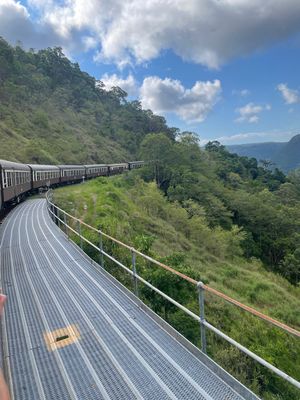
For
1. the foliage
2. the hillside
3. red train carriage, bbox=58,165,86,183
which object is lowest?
the foliage

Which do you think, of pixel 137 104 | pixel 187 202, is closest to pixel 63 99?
pixel 137 104

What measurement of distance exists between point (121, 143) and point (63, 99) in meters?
20.9

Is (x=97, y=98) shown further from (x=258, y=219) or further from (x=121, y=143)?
(x=258, y=219)

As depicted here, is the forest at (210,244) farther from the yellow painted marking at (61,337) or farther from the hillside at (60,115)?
the hillside at (60,115)

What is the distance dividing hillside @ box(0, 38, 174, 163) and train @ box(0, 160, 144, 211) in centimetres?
849

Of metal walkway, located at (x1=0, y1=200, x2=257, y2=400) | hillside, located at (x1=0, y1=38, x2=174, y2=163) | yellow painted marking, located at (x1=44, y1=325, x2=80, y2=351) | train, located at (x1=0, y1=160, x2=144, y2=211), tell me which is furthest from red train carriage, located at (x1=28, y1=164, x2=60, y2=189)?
yellow painted marking, located at (x1=44, y1=325, x2=80, y2=351)

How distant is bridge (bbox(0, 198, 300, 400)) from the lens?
3656mm

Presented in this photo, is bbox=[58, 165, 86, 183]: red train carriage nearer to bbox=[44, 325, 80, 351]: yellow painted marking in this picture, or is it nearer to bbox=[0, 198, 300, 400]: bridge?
bbox=[0, 198, 300, 400]: bridge

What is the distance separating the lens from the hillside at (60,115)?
60.9m

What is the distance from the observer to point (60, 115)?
298 feet

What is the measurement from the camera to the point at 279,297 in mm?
16125

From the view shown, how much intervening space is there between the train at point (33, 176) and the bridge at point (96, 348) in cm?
1081

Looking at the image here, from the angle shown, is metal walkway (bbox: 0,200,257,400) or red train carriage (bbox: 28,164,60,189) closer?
metal walkway (bbox: 0,200,257,400)

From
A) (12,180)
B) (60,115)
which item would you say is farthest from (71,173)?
(60,115)
